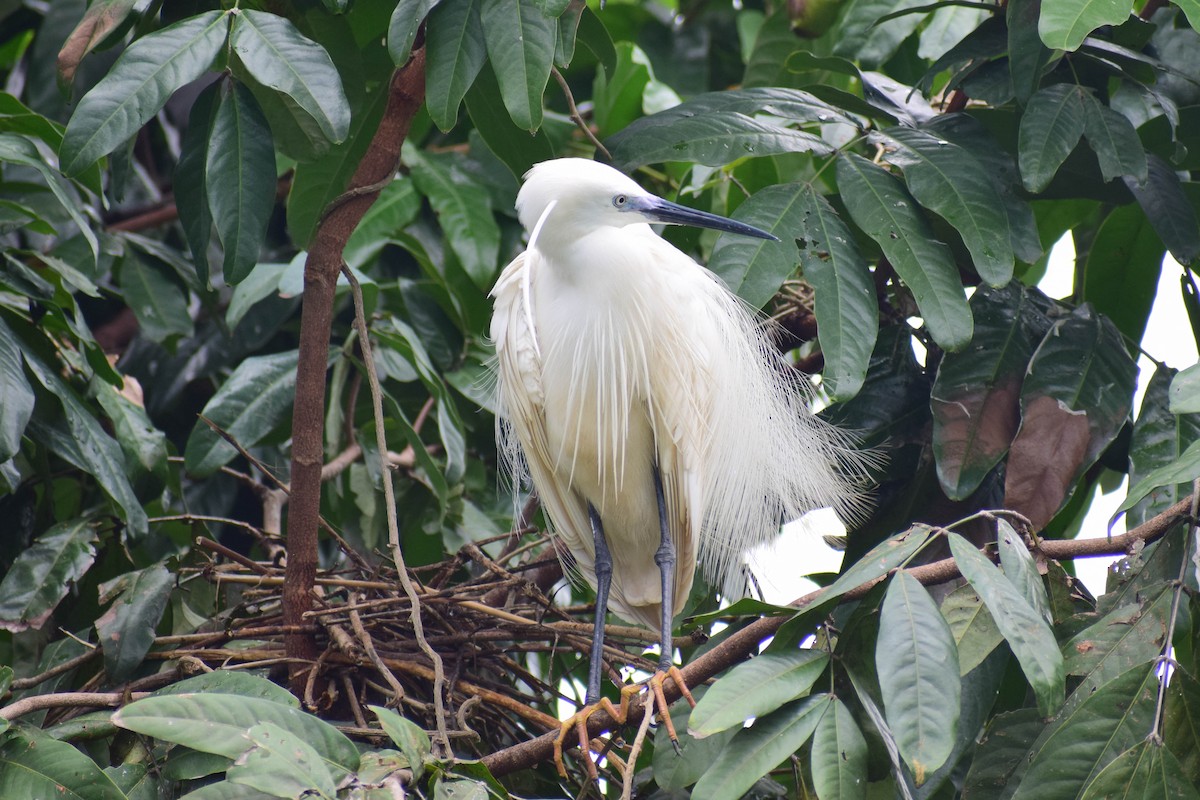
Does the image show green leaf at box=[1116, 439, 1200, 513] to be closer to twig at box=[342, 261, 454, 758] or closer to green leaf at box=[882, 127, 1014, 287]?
green leaf at box=[882, 127, 1014, 287]

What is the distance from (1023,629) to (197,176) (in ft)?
4.62

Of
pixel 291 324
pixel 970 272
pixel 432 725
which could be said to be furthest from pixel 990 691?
pixel 291 324

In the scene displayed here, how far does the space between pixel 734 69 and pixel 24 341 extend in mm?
2381

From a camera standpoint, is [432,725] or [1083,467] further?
[432,725]

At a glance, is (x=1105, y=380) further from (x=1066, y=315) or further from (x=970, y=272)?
(x=970, y=272)

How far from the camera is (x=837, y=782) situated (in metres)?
1.32

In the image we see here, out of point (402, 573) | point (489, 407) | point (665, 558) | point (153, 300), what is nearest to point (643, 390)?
point (665, 558)

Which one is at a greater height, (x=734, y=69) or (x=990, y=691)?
(x=734, y=69)

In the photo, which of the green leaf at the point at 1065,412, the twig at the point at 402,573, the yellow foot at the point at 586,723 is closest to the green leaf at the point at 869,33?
the green leaf at the point at 1065,412

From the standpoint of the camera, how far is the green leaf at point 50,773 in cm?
143

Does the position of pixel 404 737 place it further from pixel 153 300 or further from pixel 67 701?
pixel 153 300

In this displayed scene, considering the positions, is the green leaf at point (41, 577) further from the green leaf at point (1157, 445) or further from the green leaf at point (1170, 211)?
the green leaf at point (1170, 211)

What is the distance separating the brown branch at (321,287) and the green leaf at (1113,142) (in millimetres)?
1095

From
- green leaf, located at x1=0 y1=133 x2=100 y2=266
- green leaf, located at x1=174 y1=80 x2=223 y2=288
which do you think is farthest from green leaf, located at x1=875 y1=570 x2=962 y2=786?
green leaf, located at x1=0 y1=133 x2=100 y2=266
